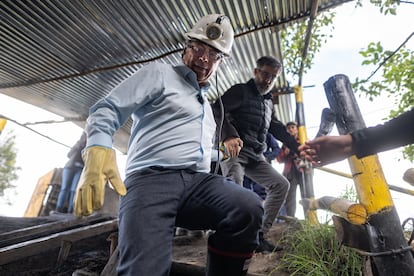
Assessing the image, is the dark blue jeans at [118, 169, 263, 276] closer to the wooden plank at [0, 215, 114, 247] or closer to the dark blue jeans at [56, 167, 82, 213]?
the wooden plank at [0, 215, 114, 247]

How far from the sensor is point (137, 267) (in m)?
0.96

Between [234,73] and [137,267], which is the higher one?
[234,73]

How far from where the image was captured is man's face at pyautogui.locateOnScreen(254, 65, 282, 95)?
2734 millimetres

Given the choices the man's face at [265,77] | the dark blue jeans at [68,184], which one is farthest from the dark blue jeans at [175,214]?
the dark blue jeans at [68,184]

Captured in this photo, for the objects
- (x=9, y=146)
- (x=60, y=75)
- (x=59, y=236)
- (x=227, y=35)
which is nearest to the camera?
(x=227, y=35)

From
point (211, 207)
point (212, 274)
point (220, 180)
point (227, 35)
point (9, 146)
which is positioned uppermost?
point (9, 146)

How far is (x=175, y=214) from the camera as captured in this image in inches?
47.3

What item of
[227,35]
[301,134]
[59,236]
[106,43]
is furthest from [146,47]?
[301,134]

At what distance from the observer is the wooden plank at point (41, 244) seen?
1718 millimetres

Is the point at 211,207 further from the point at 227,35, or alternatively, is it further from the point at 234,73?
the point at 234,73

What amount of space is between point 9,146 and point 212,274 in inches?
889

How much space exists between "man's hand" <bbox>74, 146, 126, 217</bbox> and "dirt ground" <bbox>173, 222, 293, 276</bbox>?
42.8 inches

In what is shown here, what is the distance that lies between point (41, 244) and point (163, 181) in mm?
1512

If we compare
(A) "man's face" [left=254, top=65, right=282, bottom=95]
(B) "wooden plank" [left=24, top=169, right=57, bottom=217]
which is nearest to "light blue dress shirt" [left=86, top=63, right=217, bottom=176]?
(A) "man's face" [left=254, top=65, right=282, bottom=95]
